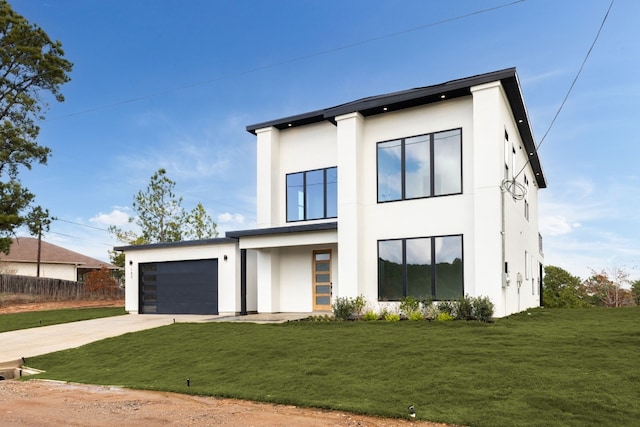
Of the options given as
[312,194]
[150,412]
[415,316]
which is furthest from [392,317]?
[150,412]

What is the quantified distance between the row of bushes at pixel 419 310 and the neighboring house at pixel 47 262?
3038 cm

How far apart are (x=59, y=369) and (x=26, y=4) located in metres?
24.4

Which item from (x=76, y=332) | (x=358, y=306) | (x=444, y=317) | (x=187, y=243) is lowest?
(x=76, y=332)

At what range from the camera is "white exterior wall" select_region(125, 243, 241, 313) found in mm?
20078

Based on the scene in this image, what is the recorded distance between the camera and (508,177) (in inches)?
635

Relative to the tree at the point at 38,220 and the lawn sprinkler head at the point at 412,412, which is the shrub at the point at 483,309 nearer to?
the lawn sprinkler head at the point at 412,412

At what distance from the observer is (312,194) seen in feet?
63.6

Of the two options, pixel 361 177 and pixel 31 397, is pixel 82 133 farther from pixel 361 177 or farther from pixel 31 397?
pixel 31 397

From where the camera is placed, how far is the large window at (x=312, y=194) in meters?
18.9

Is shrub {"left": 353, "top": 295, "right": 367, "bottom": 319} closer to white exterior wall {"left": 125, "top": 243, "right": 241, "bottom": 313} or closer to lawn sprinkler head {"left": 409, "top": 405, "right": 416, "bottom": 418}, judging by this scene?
white exterior wall {"left": 125, "top": 243, "right": 241, "bottom": 313}

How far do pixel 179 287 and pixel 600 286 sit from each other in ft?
97.6

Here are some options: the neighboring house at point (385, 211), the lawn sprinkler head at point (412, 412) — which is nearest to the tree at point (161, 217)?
the neighboring house at point (385, 211)

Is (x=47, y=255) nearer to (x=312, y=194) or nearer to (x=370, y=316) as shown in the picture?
(x=312, y=194)

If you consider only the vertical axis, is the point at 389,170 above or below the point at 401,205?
above
